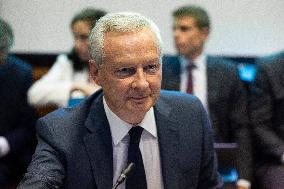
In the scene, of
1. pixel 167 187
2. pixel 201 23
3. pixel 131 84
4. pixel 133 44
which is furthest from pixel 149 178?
pixel 201 23

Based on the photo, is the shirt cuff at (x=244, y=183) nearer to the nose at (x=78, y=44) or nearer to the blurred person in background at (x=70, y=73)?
the blurred person in background at (x=70, y=73)

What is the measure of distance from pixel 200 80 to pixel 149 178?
4.99 feet

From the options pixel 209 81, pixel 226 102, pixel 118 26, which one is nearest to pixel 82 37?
pixel 209 81

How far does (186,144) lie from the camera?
5.07ft

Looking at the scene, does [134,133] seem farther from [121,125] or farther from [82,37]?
[82,37]

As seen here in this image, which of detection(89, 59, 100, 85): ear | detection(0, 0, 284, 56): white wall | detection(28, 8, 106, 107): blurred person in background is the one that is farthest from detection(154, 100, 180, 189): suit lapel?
detection(0, 0, 284, 56): white wall

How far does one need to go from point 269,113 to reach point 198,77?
1.65 feet

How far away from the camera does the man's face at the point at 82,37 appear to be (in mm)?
2943

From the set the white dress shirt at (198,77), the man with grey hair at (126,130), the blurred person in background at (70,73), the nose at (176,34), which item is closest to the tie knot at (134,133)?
the man with grey hair at (126,130)

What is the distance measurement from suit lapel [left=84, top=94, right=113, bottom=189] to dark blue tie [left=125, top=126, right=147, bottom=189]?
6 cm

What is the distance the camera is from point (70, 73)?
3090 millimetres

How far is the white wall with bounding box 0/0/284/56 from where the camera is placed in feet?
12.2

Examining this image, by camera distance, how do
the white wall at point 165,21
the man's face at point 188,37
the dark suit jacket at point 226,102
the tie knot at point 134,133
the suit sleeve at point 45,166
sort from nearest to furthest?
the suit sleeve at point 45,166, the tie knot at point 134,133, the dark suit jacket at point 226,102, the man's face at point 188,37, the white wall at point 165,21

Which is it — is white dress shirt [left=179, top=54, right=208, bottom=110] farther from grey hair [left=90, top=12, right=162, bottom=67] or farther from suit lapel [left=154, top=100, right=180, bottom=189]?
grey hair [left=90, top=12, right=162, bottom=67]
